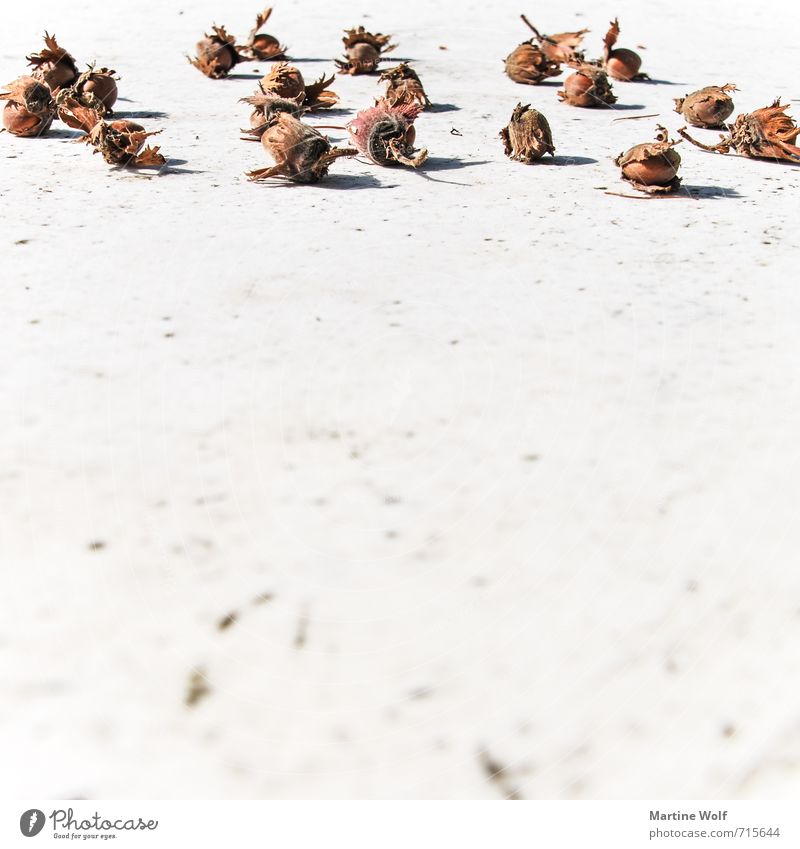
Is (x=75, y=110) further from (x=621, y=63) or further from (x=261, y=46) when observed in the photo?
(x=621, y=63)

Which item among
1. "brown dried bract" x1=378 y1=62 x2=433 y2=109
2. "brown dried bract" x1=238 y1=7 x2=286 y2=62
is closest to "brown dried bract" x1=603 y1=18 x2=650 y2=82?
"brown dried bract" x1=378 y1=62 x2=433 y2=109

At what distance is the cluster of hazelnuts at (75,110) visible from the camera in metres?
3.65

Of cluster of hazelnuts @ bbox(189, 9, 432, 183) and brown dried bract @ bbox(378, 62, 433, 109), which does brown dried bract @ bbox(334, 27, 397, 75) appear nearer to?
cluster of hazelnuts @ bbox(189, 9, 432, 183)

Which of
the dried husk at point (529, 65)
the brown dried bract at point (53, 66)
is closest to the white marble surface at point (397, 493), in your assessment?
the brown dried bract at point (53, 66)

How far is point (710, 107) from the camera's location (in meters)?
4.45

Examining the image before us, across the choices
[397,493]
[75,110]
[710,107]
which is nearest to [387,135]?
[75,110]

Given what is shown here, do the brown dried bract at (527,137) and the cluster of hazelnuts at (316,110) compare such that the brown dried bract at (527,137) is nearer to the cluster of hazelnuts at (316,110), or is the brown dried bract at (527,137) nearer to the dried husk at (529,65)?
the cluster of hazelnuts at (316,110)

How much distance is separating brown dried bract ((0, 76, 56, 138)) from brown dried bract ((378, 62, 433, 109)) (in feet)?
5.35

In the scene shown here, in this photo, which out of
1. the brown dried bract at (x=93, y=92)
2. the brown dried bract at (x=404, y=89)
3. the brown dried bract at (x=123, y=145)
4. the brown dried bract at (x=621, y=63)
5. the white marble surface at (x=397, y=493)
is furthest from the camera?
the brown dried bract at (x=621, y=63)

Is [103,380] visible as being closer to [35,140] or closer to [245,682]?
[245,682]

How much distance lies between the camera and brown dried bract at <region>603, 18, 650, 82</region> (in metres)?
5.52

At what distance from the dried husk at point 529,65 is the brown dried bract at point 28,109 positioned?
9.00ft

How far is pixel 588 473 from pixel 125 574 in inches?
39.3

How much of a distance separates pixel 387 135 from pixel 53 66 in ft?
6.40
